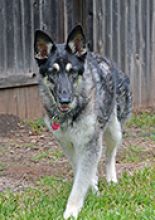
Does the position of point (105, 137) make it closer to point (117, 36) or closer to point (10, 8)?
point (10, 8)

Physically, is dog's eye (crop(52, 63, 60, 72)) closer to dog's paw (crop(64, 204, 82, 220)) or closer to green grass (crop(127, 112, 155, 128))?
dog's paw (crop(64, 204, 82, 220))

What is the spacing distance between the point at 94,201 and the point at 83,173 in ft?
1.18

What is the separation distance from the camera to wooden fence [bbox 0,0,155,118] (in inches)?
389

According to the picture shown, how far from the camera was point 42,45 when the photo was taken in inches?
225

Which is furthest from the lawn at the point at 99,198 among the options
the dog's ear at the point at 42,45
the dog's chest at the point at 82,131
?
the dog's ear at the point at 42,45

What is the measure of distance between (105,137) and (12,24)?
11.9 feet

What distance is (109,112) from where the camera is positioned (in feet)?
20.9

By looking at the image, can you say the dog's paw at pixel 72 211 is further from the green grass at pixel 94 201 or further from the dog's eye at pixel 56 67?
the dog's eye at pixel 56 67

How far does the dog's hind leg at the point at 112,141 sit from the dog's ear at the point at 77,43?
1123 millimetres

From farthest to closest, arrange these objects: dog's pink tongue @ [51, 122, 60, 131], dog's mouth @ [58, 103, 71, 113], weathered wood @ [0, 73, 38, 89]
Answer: weathered wood @ [0, 73, 38, 89] → dog's pink tongue @ [51, 122, 60, 131] → dog's mouth @ [58, 103, 71, 113]

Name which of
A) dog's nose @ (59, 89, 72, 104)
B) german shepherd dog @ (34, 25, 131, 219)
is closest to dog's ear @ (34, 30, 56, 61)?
→ german shepherd dog @ (34, 25, 131, 219)

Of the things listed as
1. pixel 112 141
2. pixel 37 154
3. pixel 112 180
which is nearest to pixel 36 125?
pixel 37 154

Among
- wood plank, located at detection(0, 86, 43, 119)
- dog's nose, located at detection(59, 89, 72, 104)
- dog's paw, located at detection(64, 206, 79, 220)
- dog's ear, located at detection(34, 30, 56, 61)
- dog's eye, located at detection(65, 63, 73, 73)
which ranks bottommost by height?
dog's paw, located at detection(64, 206, 79, 220)

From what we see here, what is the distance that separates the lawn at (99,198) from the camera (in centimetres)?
555
